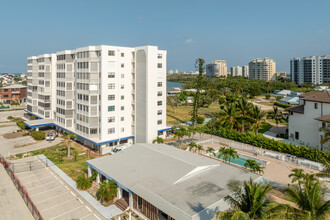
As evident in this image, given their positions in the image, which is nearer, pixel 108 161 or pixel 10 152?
pixel 108 161

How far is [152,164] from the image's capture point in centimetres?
2741

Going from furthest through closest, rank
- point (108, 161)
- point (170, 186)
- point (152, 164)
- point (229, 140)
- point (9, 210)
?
point (229, 140) < point (108, 161) < point (152, 164) < point (9, 210) < point (170, 186)

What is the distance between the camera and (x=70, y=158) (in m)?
38.8

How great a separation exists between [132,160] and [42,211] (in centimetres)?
1079

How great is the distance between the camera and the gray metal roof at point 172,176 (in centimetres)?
1933

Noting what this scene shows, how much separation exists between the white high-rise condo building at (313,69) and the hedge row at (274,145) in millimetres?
163103

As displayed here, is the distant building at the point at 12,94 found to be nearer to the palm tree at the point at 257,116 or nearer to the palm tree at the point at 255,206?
the palm tree at the point at 257,116

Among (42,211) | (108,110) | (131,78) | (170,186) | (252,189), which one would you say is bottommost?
(42,211)

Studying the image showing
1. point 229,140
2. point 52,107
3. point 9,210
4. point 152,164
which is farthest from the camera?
point 52,107

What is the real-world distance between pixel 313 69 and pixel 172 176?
192 metres

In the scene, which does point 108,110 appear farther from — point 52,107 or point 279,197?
point 279,197

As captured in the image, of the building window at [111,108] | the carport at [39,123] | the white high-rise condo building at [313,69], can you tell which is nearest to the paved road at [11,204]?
the building window at [111,108]

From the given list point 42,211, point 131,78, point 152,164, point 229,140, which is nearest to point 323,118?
point 229,140

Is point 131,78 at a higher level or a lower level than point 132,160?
higher
